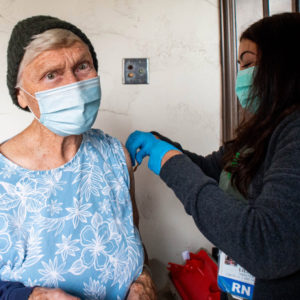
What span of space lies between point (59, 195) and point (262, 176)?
642 mm

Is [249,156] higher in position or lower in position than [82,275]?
higher

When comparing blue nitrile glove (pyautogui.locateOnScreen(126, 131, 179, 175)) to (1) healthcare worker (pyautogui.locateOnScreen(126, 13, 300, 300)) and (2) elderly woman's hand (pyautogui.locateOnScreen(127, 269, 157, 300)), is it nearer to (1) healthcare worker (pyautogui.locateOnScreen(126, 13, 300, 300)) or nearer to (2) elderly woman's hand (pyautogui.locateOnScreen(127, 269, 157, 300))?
(1) healthcare worker (pyautogui.locateOnScreen(126, 13, 300, 300))

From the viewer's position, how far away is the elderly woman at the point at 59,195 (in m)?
0.83

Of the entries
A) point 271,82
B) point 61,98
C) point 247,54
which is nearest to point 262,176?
point 271,82

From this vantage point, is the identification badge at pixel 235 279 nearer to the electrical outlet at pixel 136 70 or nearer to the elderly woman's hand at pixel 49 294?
the elderly woman's hand at pixel 49 294

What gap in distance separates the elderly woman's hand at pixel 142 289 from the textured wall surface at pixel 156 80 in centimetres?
72

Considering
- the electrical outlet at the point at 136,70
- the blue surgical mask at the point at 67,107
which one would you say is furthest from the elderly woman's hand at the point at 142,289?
the electrical outlet at the point at 136,70

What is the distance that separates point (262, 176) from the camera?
76cm

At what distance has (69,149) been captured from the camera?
104 centimetres

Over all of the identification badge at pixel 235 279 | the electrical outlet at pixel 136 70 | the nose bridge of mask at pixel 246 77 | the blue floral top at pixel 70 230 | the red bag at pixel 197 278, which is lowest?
the red bag at pixel 197 278

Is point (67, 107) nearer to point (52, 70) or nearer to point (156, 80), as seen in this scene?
point (52, 70)

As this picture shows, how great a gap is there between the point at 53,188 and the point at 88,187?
0.39ft

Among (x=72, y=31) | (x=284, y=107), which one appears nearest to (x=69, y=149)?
(x=72, y=31)

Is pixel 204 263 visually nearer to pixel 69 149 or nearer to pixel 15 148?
pixel 69 149
